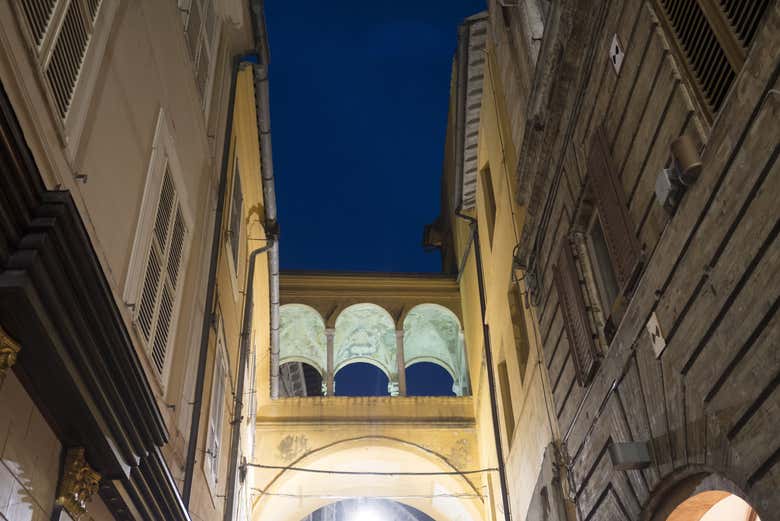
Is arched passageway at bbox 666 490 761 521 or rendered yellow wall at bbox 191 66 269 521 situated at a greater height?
rendered yellow wall at bbox 191 66 269 521

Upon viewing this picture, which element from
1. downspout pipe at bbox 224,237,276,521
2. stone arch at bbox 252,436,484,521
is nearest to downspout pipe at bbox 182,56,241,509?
downspout pipe at bbox 224,237,276,521

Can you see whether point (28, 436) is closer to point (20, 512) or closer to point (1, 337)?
point (20, 512)

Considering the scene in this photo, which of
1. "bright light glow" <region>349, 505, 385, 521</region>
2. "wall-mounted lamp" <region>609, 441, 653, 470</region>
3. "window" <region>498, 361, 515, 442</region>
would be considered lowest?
"wall-mounted lamp" <region>609, 441, 653, 470</region>

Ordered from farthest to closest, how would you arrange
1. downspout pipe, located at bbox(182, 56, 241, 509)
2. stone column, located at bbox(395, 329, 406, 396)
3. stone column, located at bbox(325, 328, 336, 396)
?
stone column, located at bbox(395, 329, 406, 396)
stone column, located at bbox(325, 328, 336, 396)
downspout pipe, located at bbox(182, 56, 241, 509)

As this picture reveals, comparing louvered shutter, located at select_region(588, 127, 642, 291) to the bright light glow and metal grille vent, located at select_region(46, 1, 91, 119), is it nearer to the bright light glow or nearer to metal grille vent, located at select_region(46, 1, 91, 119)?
metal grille vent, located at select_region(46, 1, 91, 119)

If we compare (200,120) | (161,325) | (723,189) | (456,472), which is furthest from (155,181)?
(456,472)

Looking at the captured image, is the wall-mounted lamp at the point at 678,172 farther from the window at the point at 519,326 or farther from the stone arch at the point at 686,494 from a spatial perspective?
the window at the point at 519,326

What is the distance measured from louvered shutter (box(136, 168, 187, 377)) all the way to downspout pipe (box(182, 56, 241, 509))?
1.53 meters

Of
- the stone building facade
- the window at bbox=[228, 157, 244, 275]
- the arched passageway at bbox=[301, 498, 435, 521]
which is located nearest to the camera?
the stone building facade

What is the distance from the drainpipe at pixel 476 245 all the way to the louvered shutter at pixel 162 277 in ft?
25.2

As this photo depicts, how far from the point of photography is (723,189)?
4.57 metres

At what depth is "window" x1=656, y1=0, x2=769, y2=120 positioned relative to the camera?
460 centimetres

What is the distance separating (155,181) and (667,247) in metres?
4.69

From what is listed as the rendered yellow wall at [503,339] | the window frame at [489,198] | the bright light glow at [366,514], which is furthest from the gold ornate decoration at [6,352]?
the bright light glow at [366,514]
